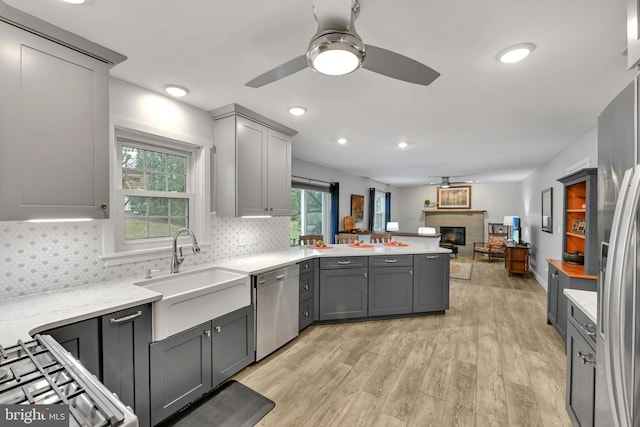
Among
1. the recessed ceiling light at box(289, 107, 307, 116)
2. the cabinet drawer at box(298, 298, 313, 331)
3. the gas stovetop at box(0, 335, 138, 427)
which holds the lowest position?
the cabinet drawer at box(298, 298, 313, 331)

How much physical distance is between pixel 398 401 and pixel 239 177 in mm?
2345

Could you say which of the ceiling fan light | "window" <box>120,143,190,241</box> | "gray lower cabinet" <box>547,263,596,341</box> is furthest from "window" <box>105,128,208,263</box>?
"gray lower cabinet" <box>547,263,596,341</box>

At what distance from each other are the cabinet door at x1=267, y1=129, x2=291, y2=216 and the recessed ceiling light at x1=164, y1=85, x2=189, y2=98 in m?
0.96

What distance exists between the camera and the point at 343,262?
11.4 ft

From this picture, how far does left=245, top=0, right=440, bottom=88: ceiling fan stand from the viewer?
1.13m

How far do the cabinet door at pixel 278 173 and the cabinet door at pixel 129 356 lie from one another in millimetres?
1708

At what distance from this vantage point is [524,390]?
2.20 meters

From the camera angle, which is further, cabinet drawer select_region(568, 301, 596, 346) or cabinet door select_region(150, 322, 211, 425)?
cabinet door select_region(150, 322, 211, 425)

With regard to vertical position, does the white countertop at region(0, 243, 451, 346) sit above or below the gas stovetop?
below

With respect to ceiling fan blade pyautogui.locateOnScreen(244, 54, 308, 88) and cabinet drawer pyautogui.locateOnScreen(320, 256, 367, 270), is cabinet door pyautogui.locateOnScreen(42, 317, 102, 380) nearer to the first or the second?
ceiling fan blade pyautogui.locateOnScreen(244, 54, 308, 88)

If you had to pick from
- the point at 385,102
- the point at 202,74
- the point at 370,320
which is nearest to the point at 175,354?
the point at 202,74

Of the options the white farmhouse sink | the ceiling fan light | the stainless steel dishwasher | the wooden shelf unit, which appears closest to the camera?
the ceiling fan light

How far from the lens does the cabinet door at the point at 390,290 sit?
3.55m

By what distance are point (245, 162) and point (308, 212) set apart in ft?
9.49
